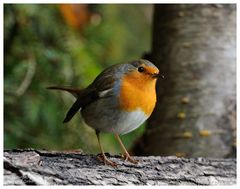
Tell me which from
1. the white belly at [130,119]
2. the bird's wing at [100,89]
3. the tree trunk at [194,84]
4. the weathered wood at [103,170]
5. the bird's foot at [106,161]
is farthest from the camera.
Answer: the tree trunk at [194,84]

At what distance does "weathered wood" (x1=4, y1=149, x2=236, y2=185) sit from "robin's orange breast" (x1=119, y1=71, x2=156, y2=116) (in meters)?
0.29

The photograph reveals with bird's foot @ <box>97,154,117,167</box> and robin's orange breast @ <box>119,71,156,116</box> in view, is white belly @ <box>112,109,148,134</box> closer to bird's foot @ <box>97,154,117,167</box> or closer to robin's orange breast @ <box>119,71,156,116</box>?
robin's orange breast @ <box>119,71,156,116</box>

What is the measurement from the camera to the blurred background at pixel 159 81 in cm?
412

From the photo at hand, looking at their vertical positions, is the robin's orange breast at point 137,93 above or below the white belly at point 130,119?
above

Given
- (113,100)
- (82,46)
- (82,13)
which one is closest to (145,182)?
(113,100)

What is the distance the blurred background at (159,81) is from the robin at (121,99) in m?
0.60

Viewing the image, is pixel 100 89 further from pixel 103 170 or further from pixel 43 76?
pixel 43 76

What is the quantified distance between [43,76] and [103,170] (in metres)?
1.31

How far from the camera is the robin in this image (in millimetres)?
3387

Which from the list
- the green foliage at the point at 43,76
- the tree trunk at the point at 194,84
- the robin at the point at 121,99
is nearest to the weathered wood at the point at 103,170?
the robin at the point at 121,99

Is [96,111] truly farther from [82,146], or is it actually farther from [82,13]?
[82,13]

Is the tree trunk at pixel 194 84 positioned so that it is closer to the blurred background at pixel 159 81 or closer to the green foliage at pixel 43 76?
the blurred background at pixel 159 81

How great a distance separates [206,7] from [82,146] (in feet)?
4.23

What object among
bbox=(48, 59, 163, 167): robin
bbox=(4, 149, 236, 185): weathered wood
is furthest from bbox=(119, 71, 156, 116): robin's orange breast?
bbox=(4, 149, 236, 185): weathered wood
